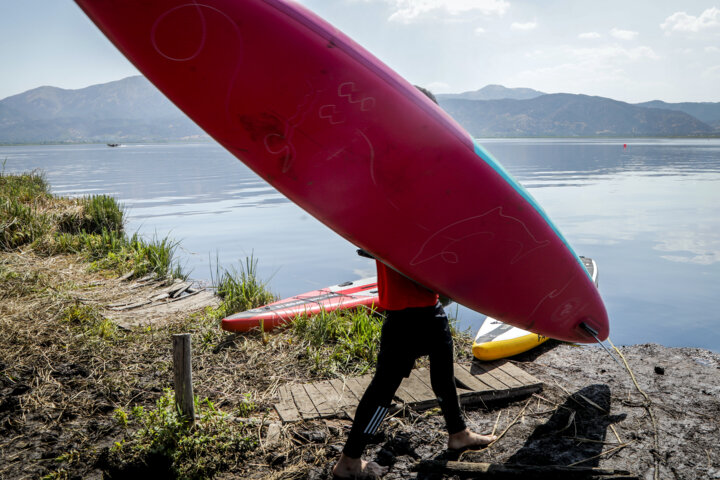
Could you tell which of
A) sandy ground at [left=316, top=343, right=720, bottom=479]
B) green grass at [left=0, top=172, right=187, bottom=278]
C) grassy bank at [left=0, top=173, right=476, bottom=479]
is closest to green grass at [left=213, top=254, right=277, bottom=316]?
grassy bank at [left=0, top=173, right=476, bottom=479]

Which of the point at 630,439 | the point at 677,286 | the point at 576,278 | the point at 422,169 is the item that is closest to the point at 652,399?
the point at 630,439

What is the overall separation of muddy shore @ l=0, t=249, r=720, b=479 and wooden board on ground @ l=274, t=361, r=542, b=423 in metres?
0.07

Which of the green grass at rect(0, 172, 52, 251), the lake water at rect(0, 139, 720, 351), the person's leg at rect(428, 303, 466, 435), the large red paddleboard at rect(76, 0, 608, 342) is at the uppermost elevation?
the large red paddleboard at rect(76, 0, 608, 342)

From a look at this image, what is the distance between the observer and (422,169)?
243 cm

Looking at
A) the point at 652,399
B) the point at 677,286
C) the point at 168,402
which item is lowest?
the point at 677,286

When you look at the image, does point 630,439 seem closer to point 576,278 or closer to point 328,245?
point 576,278

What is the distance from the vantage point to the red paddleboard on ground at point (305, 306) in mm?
4250

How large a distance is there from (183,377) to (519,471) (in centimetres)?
171

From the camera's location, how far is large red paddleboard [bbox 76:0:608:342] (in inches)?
84.7

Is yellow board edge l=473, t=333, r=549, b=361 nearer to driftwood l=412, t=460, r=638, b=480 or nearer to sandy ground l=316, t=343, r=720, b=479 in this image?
sandy ground l=316, t=343, r=720, b=479

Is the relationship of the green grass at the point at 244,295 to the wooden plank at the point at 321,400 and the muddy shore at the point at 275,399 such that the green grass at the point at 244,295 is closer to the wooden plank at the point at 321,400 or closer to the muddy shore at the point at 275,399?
the muddy shore at the point at 275,399

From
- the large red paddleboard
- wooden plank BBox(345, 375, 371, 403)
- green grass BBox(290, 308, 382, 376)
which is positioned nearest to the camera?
the large red paddleboard

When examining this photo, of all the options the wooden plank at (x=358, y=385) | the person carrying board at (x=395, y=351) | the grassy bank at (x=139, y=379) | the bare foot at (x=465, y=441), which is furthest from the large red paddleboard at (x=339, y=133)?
the grassy bank at (x=139, y=379)

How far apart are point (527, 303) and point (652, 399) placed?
3.75 feet
